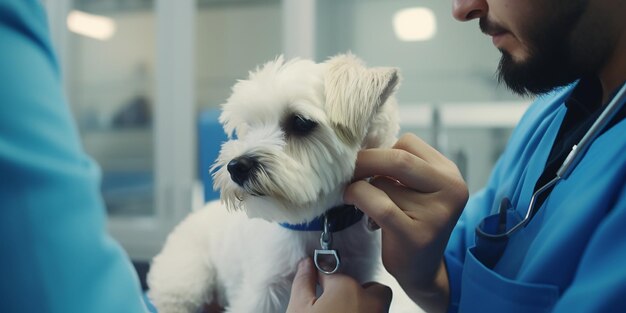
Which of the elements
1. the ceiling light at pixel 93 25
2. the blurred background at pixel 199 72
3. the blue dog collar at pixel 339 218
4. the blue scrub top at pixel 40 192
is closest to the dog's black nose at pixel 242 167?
the blue dog collar at pixel 339 218

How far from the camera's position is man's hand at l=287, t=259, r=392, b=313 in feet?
2.24

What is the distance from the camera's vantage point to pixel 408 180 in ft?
2.25

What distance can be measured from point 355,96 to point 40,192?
507 millimetres

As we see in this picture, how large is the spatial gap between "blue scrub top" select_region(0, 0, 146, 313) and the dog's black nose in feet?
1.30

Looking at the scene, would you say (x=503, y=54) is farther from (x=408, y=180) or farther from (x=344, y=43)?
(x=344, y=43)

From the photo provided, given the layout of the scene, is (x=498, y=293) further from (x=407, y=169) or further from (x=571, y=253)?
(x=407, y=169)

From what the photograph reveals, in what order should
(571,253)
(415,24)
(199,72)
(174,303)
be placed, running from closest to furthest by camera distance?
(571,253)
(174,303)
(415,24)
(199,72)

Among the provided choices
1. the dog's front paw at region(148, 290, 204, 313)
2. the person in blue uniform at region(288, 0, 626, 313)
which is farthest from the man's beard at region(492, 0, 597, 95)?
the dog's front paw at region(148, 290, 204, 313)

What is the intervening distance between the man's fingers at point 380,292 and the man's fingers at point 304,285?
0.28ft

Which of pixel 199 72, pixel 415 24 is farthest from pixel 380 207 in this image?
pixel 199 72

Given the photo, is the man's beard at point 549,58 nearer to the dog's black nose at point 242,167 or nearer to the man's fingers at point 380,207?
the man's fingers at point 380,207

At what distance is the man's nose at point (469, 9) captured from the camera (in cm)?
76

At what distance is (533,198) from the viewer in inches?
25.3

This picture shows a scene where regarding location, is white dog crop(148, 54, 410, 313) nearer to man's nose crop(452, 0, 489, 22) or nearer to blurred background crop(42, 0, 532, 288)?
man's nose crop(452, 0, 489, 22)
